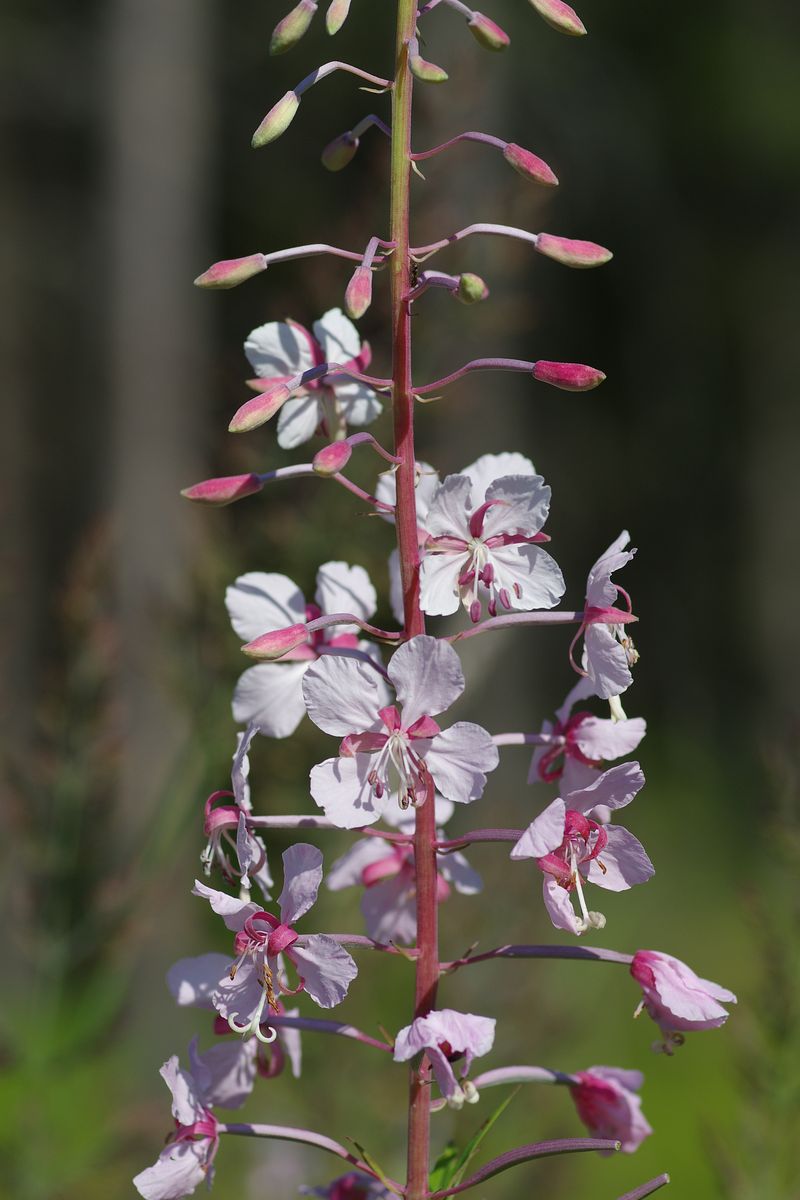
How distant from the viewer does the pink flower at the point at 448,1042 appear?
147 cm

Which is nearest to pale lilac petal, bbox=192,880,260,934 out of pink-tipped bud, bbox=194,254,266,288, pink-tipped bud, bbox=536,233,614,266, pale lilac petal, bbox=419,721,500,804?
pale lilac petal, bbox=419,721,500,804

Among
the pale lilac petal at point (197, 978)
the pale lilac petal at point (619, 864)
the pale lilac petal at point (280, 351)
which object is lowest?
the pale lilac petal at point (197, 978)

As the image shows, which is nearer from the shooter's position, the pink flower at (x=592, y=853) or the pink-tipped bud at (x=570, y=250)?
the pink flower at (x=592, y=853)

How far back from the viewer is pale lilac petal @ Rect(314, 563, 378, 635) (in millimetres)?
1884

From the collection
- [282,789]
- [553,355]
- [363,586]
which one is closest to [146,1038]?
[282,789]

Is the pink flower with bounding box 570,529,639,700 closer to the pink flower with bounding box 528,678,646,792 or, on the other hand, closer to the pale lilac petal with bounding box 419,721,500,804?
the pink flower with bounding box 528,678,646,792

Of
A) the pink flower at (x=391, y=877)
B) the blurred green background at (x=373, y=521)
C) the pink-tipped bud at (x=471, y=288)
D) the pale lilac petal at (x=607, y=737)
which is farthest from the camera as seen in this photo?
the blurred green background at (x=373, y=521)

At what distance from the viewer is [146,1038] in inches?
166

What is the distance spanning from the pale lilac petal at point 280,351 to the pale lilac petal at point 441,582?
41 cm

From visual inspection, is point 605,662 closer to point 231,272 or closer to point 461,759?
point 461,759

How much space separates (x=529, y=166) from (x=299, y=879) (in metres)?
0.98

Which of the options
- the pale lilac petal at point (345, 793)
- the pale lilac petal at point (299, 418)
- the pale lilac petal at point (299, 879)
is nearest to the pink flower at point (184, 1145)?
the pale lilac petal at point (299, 879)

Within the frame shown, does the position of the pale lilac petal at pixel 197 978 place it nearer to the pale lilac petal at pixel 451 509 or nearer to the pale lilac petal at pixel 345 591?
the pale lilac petal at pixel 345 591

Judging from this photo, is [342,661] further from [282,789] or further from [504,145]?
[282,789]
